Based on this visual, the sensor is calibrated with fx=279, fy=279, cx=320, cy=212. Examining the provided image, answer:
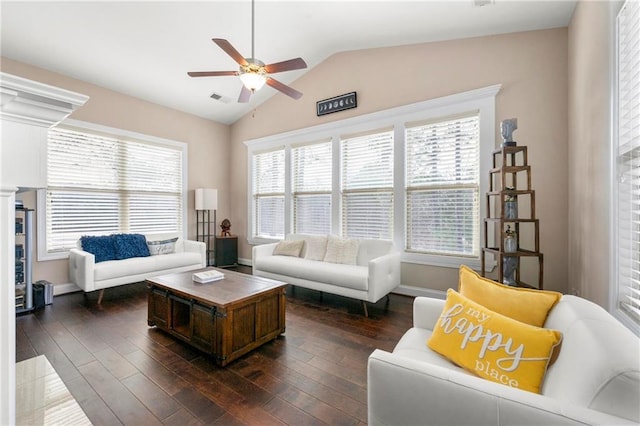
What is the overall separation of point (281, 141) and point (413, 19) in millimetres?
2797

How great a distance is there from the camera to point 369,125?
4094 millimetres

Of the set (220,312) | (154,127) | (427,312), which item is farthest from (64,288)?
(427,312)

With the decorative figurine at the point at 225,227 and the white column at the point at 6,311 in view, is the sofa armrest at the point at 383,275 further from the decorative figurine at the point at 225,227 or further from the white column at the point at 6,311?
the decorative figurine at the point at 225,227

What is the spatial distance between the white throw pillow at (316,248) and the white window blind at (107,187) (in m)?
2.74

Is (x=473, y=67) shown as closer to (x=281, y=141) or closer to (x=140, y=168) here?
(x=281, y=141)

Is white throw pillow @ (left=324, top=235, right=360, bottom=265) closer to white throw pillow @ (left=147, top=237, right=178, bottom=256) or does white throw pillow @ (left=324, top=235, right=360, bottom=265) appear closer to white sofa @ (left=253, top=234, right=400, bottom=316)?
white sofa @ (left=253, top=234, right=400, bottom=316)

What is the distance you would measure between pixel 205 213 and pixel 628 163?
5.80 meters

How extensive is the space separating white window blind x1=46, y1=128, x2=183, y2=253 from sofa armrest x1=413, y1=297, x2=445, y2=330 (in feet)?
15.4

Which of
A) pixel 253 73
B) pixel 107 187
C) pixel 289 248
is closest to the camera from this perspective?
pixel 253 73

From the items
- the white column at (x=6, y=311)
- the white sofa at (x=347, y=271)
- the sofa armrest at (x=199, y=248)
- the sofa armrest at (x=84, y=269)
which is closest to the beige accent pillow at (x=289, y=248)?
the white sofa at (x=347, y=271)

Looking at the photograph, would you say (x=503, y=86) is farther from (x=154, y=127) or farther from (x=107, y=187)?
(x=107, y=187)

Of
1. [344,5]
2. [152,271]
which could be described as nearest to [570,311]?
[344,5]

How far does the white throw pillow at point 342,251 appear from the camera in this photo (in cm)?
372

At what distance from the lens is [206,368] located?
209 cm
